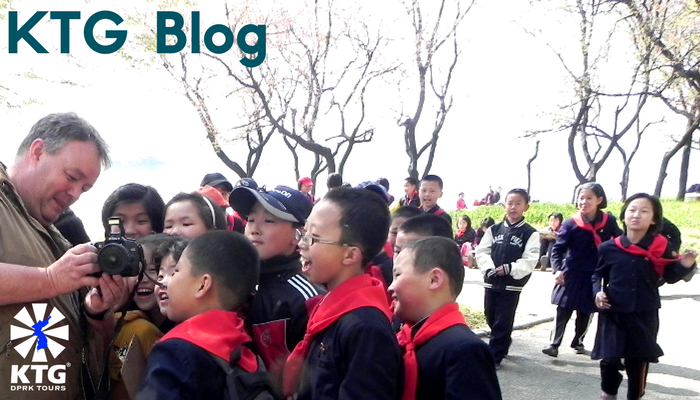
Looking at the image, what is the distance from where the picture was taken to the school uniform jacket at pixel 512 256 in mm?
5738

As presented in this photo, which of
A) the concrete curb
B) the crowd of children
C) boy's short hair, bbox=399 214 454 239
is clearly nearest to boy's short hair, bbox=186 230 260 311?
the crowd of children

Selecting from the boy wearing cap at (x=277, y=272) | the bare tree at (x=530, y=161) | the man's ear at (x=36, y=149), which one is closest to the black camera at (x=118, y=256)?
the man's ear at (x=36, y=149)

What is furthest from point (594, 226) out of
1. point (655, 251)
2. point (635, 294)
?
point (635, 294)

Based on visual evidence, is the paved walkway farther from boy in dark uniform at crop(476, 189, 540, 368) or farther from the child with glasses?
the child with glasses

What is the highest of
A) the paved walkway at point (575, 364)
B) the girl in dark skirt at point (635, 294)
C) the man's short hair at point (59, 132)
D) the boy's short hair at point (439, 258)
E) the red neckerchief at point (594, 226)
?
the man's short hair at point (59, 132)

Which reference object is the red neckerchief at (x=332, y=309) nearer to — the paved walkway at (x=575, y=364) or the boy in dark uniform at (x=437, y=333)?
the boy in dark uniform at (x=437, y=333)

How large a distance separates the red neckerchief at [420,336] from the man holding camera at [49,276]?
37.5 inches

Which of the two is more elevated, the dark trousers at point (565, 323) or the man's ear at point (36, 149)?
the man's ear at point (36, 149)

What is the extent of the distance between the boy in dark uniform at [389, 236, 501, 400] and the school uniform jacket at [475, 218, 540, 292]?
3564 millimetres

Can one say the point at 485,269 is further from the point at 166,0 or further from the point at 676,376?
the point at 166,0

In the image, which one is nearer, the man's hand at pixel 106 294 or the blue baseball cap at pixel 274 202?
the man's hand at pixel 106 294

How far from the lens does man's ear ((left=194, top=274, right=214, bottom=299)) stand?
1.97m

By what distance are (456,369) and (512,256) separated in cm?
411

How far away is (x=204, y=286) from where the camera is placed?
1.98 metres
